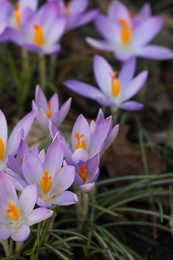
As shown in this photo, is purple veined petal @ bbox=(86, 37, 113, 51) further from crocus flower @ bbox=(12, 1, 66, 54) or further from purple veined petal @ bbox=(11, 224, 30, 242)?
purple veined petal @ bbox=(11, 224, 30, 242)

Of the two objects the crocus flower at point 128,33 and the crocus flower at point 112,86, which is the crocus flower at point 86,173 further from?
the crocus flower at point 128,33

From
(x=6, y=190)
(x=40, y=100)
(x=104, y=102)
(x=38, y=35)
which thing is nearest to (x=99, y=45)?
(x=38, y=35)

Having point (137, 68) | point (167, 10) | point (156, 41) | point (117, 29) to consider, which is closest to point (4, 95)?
point (117, 29)

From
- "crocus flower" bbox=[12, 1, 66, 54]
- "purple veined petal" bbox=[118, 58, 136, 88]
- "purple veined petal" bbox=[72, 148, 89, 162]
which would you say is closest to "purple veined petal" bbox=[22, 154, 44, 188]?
"purple veined petal" bbox=[72, 148, 89, 162]

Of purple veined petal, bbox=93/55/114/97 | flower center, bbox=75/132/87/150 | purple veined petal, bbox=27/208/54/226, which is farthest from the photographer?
purple veined petal, bbox=93/55/114/97

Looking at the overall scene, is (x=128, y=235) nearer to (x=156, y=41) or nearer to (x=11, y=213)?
(x=11, y=213)

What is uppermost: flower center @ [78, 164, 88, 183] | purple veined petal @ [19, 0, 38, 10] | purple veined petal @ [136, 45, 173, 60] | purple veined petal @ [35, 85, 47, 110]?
purple veined petal @ [19, 0, 38, 10]

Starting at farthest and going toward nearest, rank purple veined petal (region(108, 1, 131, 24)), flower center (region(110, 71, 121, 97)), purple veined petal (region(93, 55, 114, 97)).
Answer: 1. purple veined petal (region(108, 1, 131, 24))
2. purple veined petal (region(93, 55, 114, 97))
3. flower center (region(110, 71, 121, 97))
